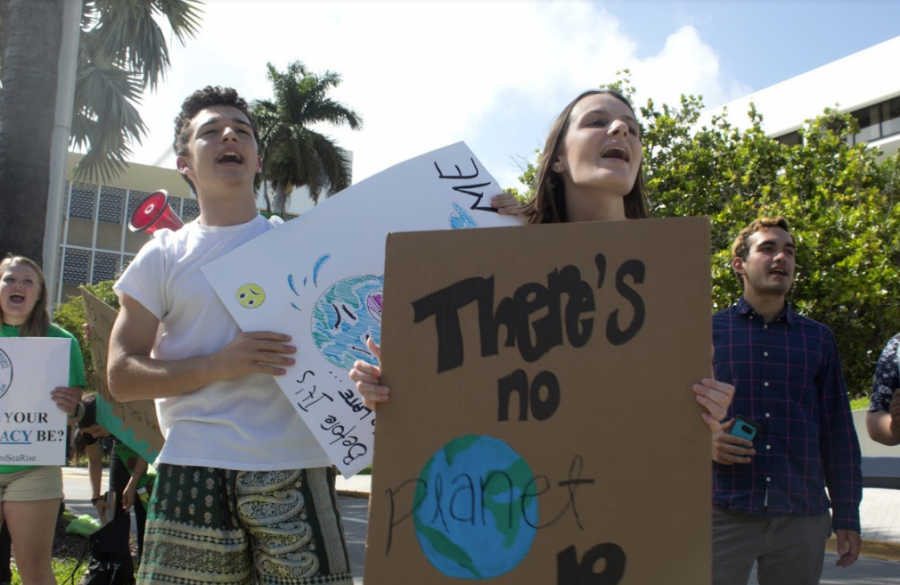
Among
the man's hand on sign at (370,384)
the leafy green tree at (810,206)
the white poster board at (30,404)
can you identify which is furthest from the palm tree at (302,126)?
the man's hand on sign at (370,384)

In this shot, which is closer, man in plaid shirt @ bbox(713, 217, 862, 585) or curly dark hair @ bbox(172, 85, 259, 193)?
curly dark hair @ bbox(172, 85, 259, 193)

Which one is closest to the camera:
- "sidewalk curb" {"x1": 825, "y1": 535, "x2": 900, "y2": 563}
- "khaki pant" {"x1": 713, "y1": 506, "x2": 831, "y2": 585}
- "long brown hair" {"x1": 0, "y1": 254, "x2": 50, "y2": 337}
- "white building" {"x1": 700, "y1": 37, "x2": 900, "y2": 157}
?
"khaki pant" {"x1": 713, "y1": 506, "x2": 831, "y2": 585}

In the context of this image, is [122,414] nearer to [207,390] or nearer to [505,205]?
[207,390]

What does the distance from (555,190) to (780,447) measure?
58.2 inches

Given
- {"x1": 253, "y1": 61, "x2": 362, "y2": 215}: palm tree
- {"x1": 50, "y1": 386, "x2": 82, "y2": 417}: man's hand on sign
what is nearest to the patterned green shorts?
{"x1": 50, "y1": 386, "x2": 82, "y2": 417}: man's hand on sign

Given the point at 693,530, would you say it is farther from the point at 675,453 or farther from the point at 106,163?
the point at 106,163

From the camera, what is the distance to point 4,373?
354 cm

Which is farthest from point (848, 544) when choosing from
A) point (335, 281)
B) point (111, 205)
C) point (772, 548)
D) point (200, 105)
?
point (111, 205)

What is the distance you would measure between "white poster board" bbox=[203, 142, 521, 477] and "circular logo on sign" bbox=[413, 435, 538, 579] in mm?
467

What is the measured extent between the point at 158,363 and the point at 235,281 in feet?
0.92

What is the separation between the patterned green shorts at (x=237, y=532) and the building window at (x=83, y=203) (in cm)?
4110

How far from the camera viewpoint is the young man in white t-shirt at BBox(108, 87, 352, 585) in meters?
2.04

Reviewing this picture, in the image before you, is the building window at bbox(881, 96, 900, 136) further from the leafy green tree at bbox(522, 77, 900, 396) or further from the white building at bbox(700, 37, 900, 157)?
the leafy green tree at bbox(522, 77, 900, 396)

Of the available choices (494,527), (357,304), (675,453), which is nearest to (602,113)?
(357,304)
